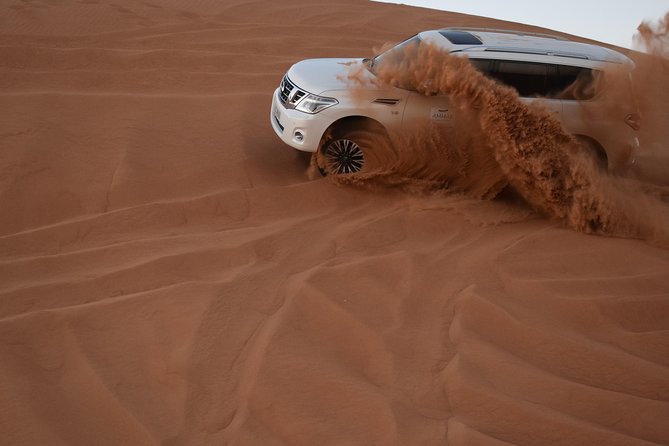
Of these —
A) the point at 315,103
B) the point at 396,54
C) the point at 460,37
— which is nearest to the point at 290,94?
the point at 315,103

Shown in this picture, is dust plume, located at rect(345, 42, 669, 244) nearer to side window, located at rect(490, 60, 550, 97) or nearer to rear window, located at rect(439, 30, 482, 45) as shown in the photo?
side window, located at rect(490, 60, 550, 97)

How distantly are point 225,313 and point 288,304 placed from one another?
0.52 m

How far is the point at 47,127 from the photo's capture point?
8.62 m

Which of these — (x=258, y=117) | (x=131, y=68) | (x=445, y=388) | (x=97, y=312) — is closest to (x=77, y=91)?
(x=131, y=68)

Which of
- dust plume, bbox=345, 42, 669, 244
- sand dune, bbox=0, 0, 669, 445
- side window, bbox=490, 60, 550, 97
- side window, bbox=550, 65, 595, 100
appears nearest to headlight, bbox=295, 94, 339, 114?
dust plume, bbox=345, 42, 669, 244

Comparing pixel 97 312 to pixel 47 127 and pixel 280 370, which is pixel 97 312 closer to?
pixel 280 370

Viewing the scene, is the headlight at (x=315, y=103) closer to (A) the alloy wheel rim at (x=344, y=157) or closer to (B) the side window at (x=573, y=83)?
(A) the alloy wheel rim at (x=344, y=157)

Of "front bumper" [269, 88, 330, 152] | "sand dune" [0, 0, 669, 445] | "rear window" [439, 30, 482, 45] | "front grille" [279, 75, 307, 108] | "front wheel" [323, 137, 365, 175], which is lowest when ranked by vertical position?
"sand dune" [0, 0, 669, 445]

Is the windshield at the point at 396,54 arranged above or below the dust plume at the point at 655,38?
below

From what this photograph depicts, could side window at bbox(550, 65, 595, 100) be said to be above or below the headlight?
above

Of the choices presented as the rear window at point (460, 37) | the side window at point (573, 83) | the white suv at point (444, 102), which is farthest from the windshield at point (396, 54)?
the side window at point (573, 83)

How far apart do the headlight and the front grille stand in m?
0.09

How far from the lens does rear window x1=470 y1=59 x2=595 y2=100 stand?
7738mm

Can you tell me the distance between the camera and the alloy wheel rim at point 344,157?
7855 mm
